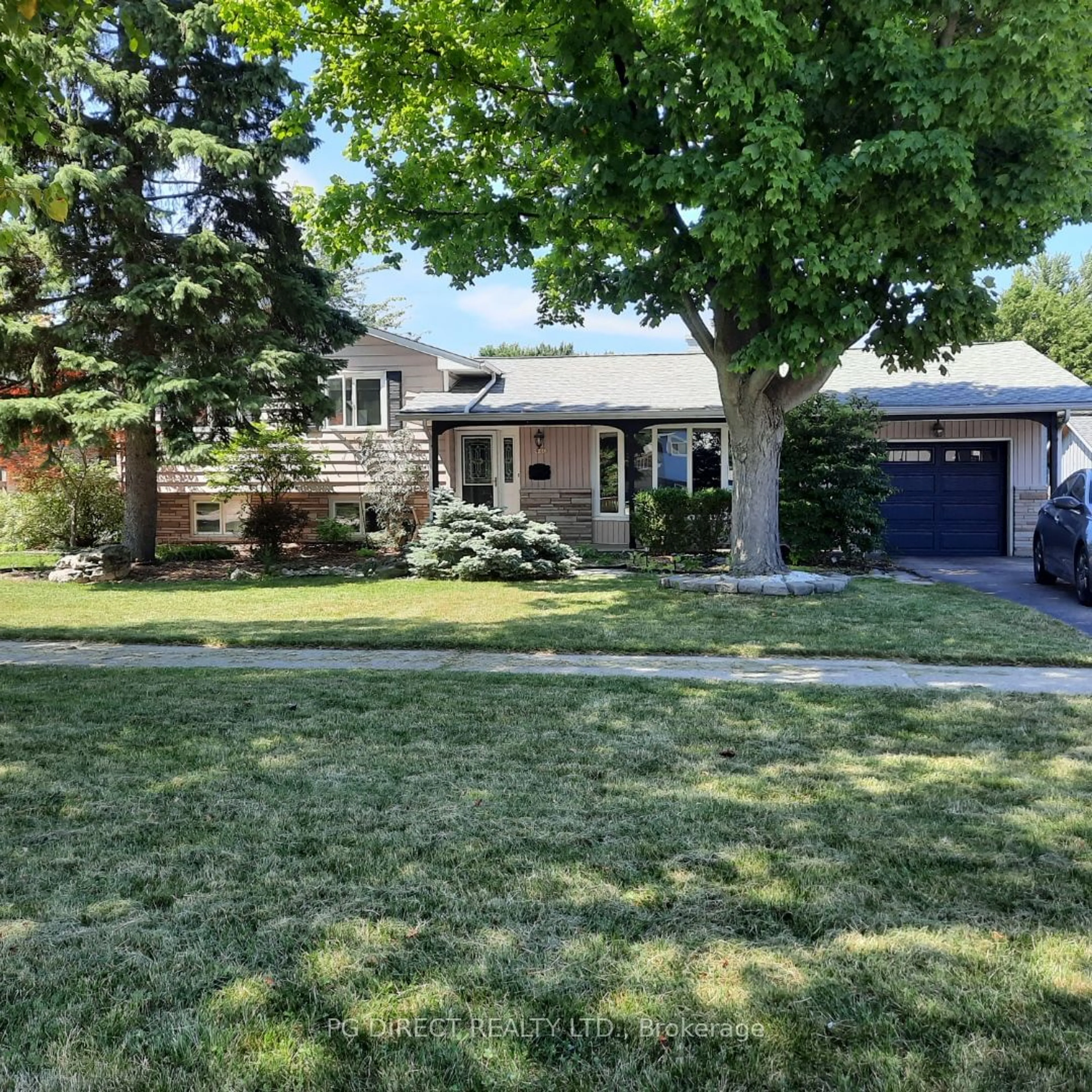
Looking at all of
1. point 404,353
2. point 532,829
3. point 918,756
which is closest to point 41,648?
point 532,829

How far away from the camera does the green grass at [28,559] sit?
16.2 m

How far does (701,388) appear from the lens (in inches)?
710

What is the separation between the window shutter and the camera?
62.7 ft

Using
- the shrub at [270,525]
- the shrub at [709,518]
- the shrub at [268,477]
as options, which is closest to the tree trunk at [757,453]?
the shrub at [709,518]

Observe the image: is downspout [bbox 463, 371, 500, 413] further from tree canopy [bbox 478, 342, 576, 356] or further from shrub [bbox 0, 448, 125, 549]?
tree canopy [bbox 478, 342, 576, 356]

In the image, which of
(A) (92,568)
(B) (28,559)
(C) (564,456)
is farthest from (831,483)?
(B) (28,559)

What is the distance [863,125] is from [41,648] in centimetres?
1021

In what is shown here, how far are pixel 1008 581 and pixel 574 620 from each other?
24.0 ft

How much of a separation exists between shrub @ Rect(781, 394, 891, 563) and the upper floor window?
9.36m

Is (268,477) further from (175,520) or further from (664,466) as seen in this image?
(664,466)

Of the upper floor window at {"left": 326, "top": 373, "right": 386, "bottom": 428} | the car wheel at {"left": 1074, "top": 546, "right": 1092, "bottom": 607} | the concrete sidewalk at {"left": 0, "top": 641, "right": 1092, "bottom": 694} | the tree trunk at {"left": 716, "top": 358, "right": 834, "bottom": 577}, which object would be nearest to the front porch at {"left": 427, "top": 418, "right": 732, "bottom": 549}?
the upper floor window at {"left": 326, "top": 373, "right": 386, "bottom": 428}

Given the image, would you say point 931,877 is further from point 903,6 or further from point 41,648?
point 903,6

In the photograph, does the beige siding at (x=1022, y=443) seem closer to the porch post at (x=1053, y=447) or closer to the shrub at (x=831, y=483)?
the porch post at (x=1053, y=447)

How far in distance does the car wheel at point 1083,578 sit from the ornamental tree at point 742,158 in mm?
3061
